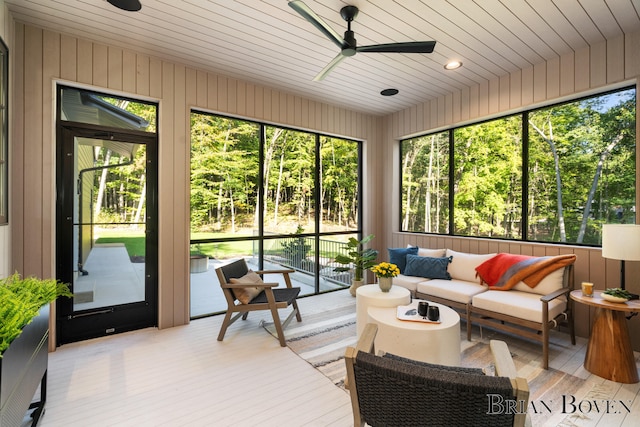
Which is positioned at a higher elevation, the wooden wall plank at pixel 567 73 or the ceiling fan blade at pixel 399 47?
A: the wooden wall plank at pixel 567 73

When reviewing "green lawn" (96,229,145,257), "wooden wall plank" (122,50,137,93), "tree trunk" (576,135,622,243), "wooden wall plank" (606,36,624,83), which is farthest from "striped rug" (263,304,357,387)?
"wooden wall plank" (606,36,624,83)

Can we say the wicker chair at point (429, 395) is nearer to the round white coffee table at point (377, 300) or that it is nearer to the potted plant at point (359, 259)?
the round white coffee table at point (377, 300)

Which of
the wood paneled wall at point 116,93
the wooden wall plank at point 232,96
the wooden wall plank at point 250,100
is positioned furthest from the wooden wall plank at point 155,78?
the wooden wall plank at point 250,100

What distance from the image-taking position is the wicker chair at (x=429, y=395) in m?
0.93

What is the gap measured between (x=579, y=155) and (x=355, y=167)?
301cm

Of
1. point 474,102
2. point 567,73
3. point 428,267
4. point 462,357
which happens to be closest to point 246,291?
point 462,357

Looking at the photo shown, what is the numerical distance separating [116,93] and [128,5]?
1.04 meters

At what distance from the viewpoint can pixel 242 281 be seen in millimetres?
3176

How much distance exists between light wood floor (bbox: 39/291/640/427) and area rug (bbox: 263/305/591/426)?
98 mm

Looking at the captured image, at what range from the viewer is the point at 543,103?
339 cm

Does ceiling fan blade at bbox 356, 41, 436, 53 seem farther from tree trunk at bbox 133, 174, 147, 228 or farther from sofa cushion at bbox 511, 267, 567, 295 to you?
tree trunk at bbox 133, 174, 147, 228

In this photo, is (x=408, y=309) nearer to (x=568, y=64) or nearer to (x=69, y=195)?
(x=568, y=64)

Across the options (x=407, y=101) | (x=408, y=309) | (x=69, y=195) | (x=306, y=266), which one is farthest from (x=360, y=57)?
(x=69, y=195)

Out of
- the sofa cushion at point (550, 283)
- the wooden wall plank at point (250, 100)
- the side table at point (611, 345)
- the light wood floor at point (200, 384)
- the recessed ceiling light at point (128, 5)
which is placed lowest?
the light wood floor at point (200, 384)
